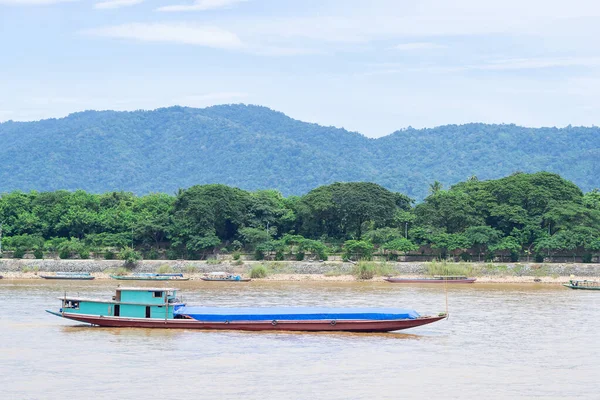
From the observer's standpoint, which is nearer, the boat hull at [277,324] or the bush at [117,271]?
the boat hull at [277,324]

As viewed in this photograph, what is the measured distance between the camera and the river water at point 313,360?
35656 millimetres

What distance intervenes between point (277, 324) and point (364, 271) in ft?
162

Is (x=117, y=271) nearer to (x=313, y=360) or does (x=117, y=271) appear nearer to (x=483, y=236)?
(x=483, y=236)

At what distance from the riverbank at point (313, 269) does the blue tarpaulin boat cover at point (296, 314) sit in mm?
47081

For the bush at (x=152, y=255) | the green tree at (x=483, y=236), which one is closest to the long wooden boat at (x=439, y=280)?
the green tree at (x=483, y=236)

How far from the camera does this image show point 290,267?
105 m

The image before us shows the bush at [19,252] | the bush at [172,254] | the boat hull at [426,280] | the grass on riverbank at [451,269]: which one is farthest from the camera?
the bush at [172,254]

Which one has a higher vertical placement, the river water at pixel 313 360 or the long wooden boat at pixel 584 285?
the long wooden boat at pixel 584 285

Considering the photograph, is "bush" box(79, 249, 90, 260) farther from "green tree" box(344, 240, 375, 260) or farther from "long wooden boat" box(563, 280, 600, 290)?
"long wooden boat" box(563, 280, 600, 290)

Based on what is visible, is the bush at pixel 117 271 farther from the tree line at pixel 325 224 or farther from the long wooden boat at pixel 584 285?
the long wooden boat at pixel 584 285

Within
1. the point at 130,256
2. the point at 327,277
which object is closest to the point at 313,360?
the point at 327,277

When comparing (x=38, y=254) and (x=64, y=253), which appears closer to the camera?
(x=64, y=253)

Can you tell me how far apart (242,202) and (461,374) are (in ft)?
271

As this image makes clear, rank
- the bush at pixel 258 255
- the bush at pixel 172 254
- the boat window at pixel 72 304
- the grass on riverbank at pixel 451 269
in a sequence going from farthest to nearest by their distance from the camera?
the bush at pixel 172 254
the bush at pixel 258 255
the grass on riverbank at pixel 451 269
the boat window at pixel 72 304
